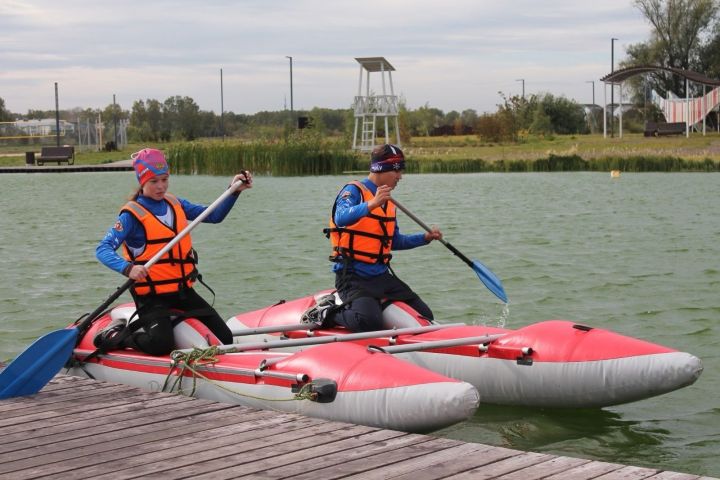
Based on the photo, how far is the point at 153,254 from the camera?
234 inches

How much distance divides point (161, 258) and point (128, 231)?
24cm

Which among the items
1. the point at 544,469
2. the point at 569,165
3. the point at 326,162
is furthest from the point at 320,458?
the point at 569,165

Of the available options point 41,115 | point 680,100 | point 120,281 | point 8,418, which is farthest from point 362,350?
point 41,115

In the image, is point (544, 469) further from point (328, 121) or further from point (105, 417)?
point (328, 121)

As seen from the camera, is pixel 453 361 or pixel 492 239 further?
pixel 492 239

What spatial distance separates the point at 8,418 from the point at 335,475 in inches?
72.7

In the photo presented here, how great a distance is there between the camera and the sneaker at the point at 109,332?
20.3 ft

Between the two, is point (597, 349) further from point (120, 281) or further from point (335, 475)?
point (120, 281)

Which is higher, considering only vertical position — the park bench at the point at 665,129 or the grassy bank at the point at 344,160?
the park bench at the point at 665,129

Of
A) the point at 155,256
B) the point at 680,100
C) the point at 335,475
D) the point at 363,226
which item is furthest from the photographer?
the point at 680,100

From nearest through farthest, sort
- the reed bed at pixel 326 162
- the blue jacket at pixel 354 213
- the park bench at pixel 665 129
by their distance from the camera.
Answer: the blue jacket at pixel 354 213
the reed bed at pixel 326 162
the park bench at pixel 665 129

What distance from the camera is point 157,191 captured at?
590 cm

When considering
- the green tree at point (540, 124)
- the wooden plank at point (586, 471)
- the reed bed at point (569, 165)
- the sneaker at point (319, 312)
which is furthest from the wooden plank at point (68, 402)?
the green tree at point (540, 124)

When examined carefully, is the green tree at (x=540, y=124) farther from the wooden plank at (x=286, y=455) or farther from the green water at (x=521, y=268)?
the wooden plank at (x=286, y=455)
